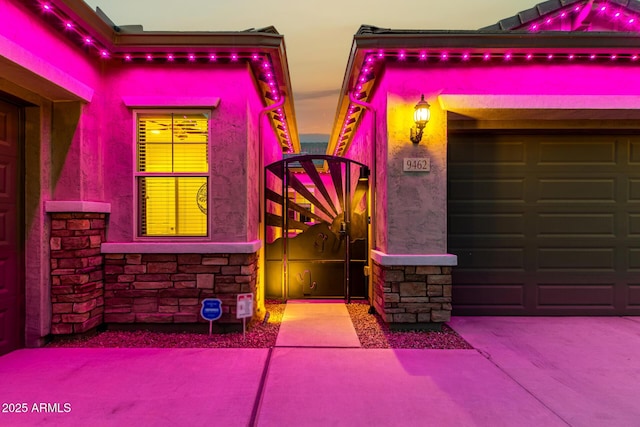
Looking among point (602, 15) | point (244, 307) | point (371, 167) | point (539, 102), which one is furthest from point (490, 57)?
point (244, 307)

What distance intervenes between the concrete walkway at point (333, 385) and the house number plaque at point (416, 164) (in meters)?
2.09

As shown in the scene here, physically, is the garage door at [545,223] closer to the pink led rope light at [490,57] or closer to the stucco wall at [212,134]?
the pink led rope light at [490,57]

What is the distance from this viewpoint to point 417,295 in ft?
13.5

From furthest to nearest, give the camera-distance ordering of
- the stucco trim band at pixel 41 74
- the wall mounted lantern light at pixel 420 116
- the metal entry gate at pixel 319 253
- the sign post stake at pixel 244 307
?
the metal entry gate at pixel 319 253
the wall mounted lantern light at pixel 420 116
the sign post stake at pixel 244 307
the stucco trim band at pixel 41 74

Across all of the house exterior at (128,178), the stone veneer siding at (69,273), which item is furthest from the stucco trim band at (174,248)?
the stone veneer siding at (69,273)

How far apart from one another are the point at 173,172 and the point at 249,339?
7.43ft

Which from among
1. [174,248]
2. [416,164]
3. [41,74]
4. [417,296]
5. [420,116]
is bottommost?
[417,296]

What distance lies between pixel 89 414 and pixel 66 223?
2.19 metres

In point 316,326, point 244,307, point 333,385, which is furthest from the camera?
point 316,326

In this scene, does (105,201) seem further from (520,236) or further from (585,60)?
(585,60)

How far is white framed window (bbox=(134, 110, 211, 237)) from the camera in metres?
4.20

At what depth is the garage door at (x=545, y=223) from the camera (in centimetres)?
470

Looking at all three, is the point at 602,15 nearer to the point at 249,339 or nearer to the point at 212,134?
the point at 212,134

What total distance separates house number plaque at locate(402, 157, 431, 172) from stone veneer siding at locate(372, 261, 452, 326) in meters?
1.21
